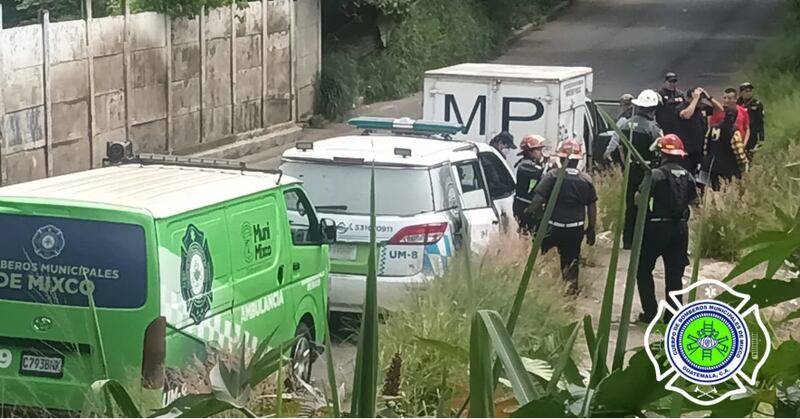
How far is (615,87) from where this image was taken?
1270 inches

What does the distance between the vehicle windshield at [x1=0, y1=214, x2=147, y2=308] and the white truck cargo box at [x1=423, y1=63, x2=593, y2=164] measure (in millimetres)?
9065

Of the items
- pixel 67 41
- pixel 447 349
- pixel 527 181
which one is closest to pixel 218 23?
pixel 67 41

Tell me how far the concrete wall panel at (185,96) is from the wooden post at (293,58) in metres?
3.80

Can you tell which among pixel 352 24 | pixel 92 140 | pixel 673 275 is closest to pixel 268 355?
pixel 673 275

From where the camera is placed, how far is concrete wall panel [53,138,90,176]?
17.7 m

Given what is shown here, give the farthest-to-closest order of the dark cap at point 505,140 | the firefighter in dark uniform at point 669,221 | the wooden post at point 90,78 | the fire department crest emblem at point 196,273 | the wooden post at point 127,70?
1. the wooden post at point 127,70
2. the wooden post at point 90,78
3. the dark cap at point 505,140
4. the firefighter in dark uniform at point 669,221
5. the fire department crest emblem at point 196,273

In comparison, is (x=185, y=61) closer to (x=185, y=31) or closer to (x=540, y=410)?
(x=185, y=31)

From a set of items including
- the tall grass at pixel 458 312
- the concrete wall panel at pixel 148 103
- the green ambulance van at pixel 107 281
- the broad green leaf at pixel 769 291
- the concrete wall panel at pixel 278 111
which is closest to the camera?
the broad green leaf at pixel 769 291

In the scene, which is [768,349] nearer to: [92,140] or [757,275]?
[757,275]

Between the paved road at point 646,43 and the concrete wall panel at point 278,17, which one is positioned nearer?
the concrete wall panel at point 278,17

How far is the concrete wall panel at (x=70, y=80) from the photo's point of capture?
58.0ft

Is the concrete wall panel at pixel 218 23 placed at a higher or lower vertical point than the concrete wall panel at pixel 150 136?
higher

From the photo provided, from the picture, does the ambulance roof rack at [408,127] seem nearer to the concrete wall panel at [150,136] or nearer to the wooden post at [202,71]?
the concrete wall panel at [150,136]

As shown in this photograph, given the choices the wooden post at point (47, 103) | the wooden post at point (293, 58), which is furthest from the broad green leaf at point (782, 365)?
the wooden post at point (293, 58)
